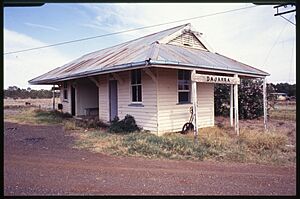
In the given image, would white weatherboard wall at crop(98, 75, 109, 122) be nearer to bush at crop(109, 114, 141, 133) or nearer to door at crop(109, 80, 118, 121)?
door at crop(109, 80, 118, 121)

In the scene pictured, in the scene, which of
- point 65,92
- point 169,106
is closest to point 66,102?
point 65,92

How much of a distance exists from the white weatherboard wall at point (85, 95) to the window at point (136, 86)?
20.8 ft

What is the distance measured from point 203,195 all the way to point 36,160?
4.05m

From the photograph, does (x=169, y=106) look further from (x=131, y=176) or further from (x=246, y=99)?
(x=246, y=99)

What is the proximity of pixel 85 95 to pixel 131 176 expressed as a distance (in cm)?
1257

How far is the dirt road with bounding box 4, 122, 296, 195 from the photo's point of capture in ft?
14.5

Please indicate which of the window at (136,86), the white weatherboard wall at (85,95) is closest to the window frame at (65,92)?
the white weatherboard wall at (85,95)

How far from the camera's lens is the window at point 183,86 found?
35.1 feet

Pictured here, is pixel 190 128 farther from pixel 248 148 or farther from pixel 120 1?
pixel 120 1

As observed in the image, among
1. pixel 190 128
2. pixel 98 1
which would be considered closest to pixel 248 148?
pixel 190 128

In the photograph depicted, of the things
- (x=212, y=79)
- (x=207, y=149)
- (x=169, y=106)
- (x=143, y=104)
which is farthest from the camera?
(x=143, y=104)

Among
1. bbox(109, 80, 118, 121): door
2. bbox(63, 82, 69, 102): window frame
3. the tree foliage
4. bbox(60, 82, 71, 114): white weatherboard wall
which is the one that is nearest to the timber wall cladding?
bbox(109, 80, 118, 121): door

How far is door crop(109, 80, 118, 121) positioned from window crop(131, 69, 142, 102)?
1.65 meters

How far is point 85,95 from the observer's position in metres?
17.0
